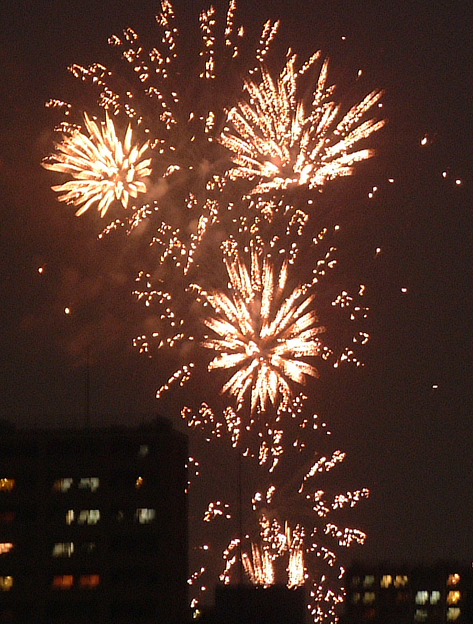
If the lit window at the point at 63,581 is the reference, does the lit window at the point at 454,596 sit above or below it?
above

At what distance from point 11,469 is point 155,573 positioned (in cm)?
920

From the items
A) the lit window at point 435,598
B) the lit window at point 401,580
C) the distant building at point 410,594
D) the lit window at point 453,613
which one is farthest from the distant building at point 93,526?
the lit window at point 401,580

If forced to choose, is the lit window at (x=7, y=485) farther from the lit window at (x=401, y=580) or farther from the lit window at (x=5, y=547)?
the lit window at (x=401, y=580)

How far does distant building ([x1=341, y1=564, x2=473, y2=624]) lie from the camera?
403 feet

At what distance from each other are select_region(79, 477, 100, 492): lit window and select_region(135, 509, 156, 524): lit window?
243 cm

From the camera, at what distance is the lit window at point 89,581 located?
7294 centimetres

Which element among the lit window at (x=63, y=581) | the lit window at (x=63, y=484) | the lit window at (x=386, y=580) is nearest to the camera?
the lit window at (x=63, y=581)

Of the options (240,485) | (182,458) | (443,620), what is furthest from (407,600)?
(240,485)

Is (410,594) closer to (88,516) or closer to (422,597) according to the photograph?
(422,597)

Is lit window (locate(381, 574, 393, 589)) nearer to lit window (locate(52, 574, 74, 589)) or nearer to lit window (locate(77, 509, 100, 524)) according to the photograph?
lit window (locate(77, 509, 100, 524))

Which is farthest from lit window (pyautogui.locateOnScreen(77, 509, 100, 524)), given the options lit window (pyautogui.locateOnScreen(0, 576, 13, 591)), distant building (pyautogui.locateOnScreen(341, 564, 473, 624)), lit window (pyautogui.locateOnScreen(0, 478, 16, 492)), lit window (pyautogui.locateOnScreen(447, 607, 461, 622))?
lit window (pyautogui.locateOnScreen(447, 607, 461, 622))

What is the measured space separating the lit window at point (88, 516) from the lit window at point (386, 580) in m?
56.1

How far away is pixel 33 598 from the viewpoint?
7294 centimetres

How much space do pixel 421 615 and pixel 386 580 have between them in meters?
4.84
